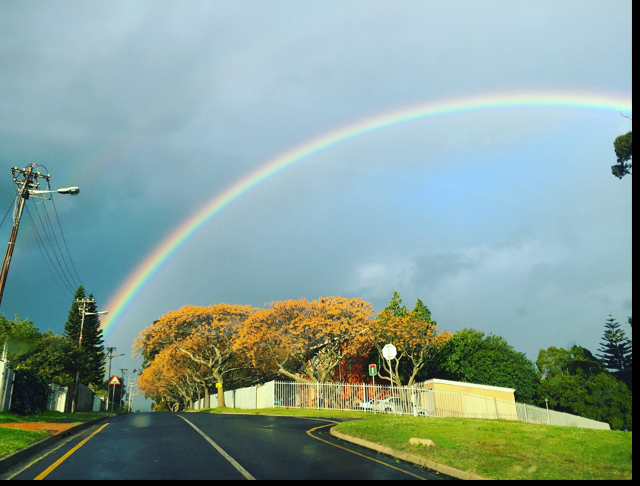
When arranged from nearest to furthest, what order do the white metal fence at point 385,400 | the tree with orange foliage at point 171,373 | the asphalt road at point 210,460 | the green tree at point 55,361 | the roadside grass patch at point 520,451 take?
the asphalt road at point 210,460 → the roadside grass patch at point 520,451 → the white metal fence at point 385,400 → the green tree at point 55,361 → the tree with orange foliage at point 171,373

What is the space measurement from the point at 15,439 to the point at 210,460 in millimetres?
5876

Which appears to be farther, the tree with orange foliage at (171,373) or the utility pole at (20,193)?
the tree with orange foliage at (171,373)

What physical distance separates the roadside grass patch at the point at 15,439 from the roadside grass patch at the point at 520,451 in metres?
8.86

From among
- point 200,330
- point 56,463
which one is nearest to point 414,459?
point 56,463

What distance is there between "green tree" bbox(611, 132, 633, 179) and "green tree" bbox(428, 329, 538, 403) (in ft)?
121

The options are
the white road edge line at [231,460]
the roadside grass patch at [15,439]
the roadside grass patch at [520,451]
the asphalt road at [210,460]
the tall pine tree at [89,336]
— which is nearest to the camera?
the white road edge line at [231,460]

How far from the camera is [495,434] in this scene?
1391 cm

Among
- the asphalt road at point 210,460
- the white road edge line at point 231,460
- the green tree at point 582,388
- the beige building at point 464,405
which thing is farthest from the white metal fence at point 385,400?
the green tree at point 582,388

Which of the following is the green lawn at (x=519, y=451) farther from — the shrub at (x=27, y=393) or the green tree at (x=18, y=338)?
the green tree at (x=18, y=338)

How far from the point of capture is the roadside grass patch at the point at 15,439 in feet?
35.1

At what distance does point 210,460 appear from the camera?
10250 millimetres

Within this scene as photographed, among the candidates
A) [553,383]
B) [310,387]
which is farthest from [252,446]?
[553,383]
